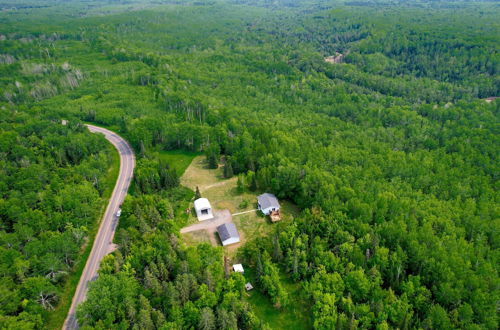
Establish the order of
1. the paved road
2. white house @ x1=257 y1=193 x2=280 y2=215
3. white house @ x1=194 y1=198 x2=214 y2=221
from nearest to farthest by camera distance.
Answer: the paved road, white house @ x1=194 y1=198 x2=214 y2=221, white house @ x1=257 y1=193 x2=280 y2=215

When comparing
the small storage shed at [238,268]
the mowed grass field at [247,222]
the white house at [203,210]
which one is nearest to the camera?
the mowed grass field at [247,222]

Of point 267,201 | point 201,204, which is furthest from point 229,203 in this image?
point 267,201

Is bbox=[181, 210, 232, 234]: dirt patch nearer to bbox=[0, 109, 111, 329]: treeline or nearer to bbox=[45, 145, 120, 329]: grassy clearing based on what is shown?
bbox=[45, 145, 120, 329]: grassy clearing

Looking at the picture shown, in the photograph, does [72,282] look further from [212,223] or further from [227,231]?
[227,231]

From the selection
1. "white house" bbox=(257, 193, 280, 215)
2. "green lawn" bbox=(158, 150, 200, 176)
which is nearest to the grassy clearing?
"green lawn" bbox=(158, 150, 200, 176)

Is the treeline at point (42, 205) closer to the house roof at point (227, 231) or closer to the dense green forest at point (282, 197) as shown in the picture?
the dense green forest at point (282, 197)

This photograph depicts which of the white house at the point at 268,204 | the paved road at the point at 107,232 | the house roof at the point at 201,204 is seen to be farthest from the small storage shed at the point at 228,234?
the paved road at the point at 107,232
